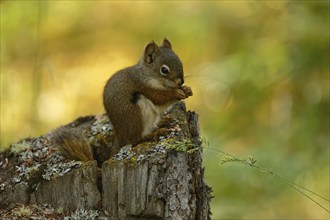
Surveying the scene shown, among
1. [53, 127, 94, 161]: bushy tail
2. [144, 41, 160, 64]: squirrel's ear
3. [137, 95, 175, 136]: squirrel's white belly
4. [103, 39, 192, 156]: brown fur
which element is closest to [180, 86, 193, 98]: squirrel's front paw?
[103, 39, 192, 156]: brown fur

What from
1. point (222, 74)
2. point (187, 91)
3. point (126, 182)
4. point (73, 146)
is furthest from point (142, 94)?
point (222, 74)

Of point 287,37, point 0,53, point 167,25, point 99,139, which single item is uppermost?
point 167,25

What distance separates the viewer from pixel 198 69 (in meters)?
6.31

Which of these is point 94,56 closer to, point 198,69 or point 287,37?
point 198,69

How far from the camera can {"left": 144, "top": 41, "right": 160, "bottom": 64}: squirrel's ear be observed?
3.83 meters

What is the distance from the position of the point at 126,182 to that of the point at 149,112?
0.62 m

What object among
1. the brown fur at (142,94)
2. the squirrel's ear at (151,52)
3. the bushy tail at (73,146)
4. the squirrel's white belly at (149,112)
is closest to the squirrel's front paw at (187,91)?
the brown fur at (142,94)

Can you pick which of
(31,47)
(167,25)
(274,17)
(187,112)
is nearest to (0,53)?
(31,47)

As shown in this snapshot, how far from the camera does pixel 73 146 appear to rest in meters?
3.36

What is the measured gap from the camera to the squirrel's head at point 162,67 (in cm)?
375

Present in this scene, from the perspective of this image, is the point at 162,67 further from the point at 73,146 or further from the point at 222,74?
the point at 222,74

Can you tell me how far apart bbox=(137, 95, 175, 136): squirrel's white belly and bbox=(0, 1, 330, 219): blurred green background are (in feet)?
2.41

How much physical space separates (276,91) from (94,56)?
1.94 m

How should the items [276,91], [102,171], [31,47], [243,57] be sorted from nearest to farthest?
[102,171] < [243,57] < [276,91] < [31,47]
